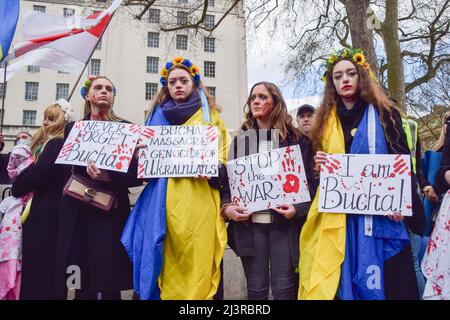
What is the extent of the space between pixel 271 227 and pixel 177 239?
2.17 ft

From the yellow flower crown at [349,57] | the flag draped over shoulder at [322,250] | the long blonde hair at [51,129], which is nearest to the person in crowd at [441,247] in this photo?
the flag draped over shoulder at [322,250]

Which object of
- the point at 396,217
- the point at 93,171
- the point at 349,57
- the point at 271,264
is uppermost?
the point at 349,57

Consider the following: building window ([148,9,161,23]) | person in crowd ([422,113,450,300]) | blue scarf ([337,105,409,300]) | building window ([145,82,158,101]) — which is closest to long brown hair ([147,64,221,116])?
blue scarf ([337,105,409,300])

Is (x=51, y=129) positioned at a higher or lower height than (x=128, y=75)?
lower

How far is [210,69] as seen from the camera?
36.6 metres

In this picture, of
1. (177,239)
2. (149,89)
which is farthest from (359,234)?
(149,89)

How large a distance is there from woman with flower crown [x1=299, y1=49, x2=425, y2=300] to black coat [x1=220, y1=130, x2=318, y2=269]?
0.23 feet

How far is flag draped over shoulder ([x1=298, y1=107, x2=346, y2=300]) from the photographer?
2.27 metres

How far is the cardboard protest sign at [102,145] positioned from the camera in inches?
105

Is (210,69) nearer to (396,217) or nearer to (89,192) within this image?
(89,192)

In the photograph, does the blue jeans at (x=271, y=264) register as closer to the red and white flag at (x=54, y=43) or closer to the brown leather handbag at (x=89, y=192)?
the brown leather handbag at (x=89, y=192)

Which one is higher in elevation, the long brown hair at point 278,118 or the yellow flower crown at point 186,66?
the yellow flower crown at point 186,66

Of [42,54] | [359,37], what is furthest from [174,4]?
[42,54]
